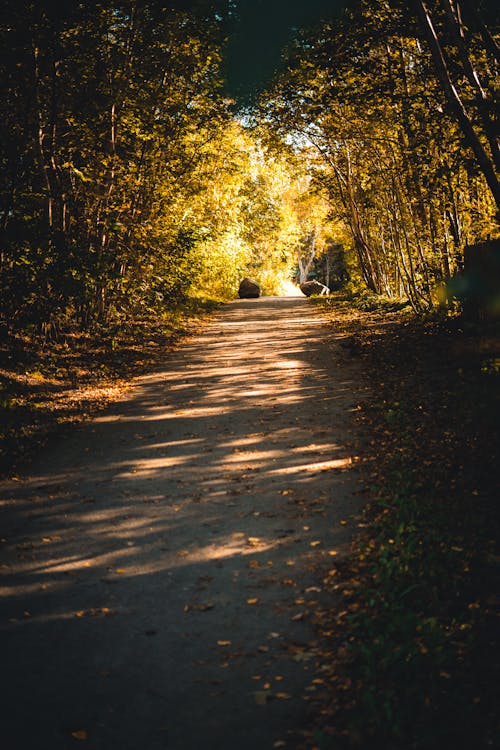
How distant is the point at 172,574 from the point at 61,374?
7.24 metres

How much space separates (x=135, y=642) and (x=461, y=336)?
369 inches

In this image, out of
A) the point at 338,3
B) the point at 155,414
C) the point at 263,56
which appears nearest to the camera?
the point at 338,3

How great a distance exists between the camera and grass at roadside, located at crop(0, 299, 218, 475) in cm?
816

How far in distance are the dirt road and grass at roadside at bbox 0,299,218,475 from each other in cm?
55

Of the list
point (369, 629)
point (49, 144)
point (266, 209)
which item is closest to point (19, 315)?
point (49, 144)

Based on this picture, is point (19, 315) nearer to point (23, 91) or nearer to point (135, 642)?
point (23, 91)

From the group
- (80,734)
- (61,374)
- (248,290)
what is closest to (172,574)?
(80,734)

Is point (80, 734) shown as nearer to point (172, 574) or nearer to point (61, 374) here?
point (172, 574)

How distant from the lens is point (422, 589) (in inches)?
165

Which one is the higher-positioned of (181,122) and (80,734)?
(181,122)

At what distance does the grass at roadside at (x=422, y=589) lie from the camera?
3094 millimetres

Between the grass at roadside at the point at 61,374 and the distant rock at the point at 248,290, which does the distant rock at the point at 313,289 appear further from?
the grass at roadside at the point at 61,374

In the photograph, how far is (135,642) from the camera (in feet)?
13.0

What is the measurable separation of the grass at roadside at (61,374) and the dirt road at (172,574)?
0.55 metres
